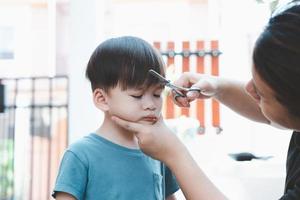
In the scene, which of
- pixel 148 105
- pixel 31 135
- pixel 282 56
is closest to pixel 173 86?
pixel 148 105

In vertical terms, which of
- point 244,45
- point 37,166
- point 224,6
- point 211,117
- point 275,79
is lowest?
point 37,166

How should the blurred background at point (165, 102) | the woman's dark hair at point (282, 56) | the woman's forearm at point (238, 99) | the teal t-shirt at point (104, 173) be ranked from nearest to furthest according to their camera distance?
the woman's dark hair at point (282, 56) → the teal t-shirt at point (104, 173) → the woman's forearm at point (238, 99) → the blurred background at point (165, 102)

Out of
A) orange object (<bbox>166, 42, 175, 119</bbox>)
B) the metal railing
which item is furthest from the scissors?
the metal railing

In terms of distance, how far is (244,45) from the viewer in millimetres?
1999

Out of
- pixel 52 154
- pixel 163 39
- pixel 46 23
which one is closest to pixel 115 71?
pixel 163 39

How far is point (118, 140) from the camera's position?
916 millimetres

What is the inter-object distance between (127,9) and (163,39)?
51 centimetres

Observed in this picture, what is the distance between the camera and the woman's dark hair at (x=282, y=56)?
64 cm

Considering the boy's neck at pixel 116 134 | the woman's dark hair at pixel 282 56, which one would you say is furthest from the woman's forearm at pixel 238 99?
the woman's dark hair at pixel 282 56

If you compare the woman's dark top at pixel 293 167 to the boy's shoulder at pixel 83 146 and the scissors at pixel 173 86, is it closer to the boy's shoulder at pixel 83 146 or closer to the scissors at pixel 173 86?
the scissors at pixel 173 86

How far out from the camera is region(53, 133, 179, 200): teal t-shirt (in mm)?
822

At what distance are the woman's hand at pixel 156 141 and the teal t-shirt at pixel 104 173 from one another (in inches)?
2.4

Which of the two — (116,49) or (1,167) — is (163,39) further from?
(116,49)

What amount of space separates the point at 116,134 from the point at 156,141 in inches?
5.1
